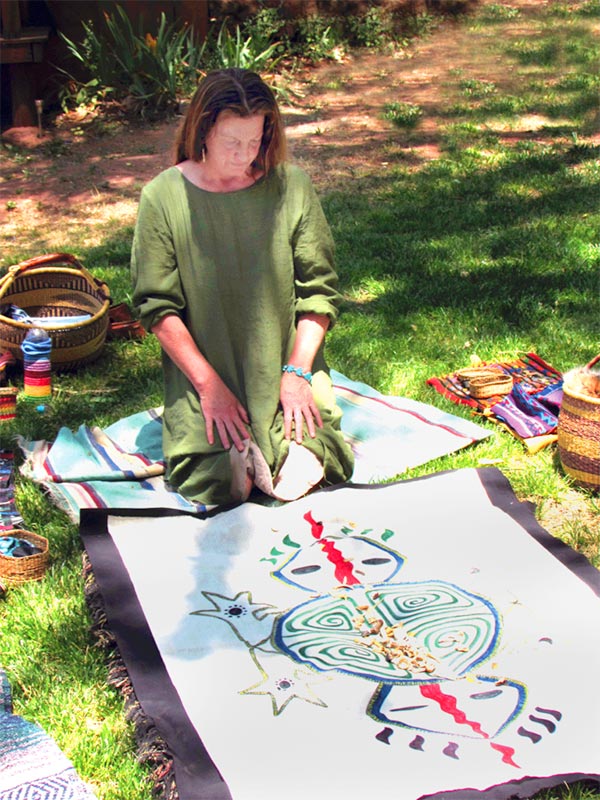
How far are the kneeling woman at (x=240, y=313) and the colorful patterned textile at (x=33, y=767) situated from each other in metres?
1.34

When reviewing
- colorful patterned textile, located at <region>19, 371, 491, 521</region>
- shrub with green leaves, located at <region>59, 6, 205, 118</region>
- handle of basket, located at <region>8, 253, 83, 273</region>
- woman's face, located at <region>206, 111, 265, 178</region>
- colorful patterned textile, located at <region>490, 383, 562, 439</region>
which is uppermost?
woman's face, located at <region>206, 111, 265, 178</region>

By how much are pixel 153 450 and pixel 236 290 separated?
88 centimetres

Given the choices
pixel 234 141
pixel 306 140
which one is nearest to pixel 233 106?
pixel 234 141

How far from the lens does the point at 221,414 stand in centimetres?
387

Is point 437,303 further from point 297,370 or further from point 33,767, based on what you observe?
point 33,767

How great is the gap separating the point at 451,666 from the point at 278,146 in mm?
1930

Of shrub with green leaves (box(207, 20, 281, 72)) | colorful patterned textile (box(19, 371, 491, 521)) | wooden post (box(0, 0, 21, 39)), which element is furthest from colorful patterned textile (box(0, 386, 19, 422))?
shrub with green leaves (box(207, 20, 281, 72))

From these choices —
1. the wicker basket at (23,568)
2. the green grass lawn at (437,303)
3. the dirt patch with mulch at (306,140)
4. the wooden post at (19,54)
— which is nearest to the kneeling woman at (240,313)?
the green grass lawn at (437,303)

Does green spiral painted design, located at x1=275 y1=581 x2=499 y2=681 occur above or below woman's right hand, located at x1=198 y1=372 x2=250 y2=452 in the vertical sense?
below

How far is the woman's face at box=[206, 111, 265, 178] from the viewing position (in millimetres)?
3531

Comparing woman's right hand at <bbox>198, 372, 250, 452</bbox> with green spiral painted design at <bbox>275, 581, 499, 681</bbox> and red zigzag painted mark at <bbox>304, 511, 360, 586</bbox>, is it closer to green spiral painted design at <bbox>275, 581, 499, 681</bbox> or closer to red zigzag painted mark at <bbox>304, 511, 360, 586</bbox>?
red zigzag painted mark at <bbox>304, 511, 360, 586</bbox>

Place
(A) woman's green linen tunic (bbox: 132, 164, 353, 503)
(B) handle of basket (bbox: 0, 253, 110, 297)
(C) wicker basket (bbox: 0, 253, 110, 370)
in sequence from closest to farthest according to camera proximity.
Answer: (A) woman's green linen tunic (bbox: 132, 164, 353, 503)
(C) wicker basket (bbox: 0, 253, 110, 370)
(B) handle of basket (bbox: 0, 253, 110, 297)

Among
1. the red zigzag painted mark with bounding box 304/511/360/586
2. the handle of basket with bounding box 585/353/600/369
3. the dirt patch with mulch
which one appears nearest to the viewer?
the red zigzag painted mark with bounding box 304/511/360/586

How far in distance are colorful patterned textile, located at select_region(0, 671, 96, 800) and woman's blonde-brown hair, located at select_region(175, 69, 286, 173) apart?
6.68 feet
